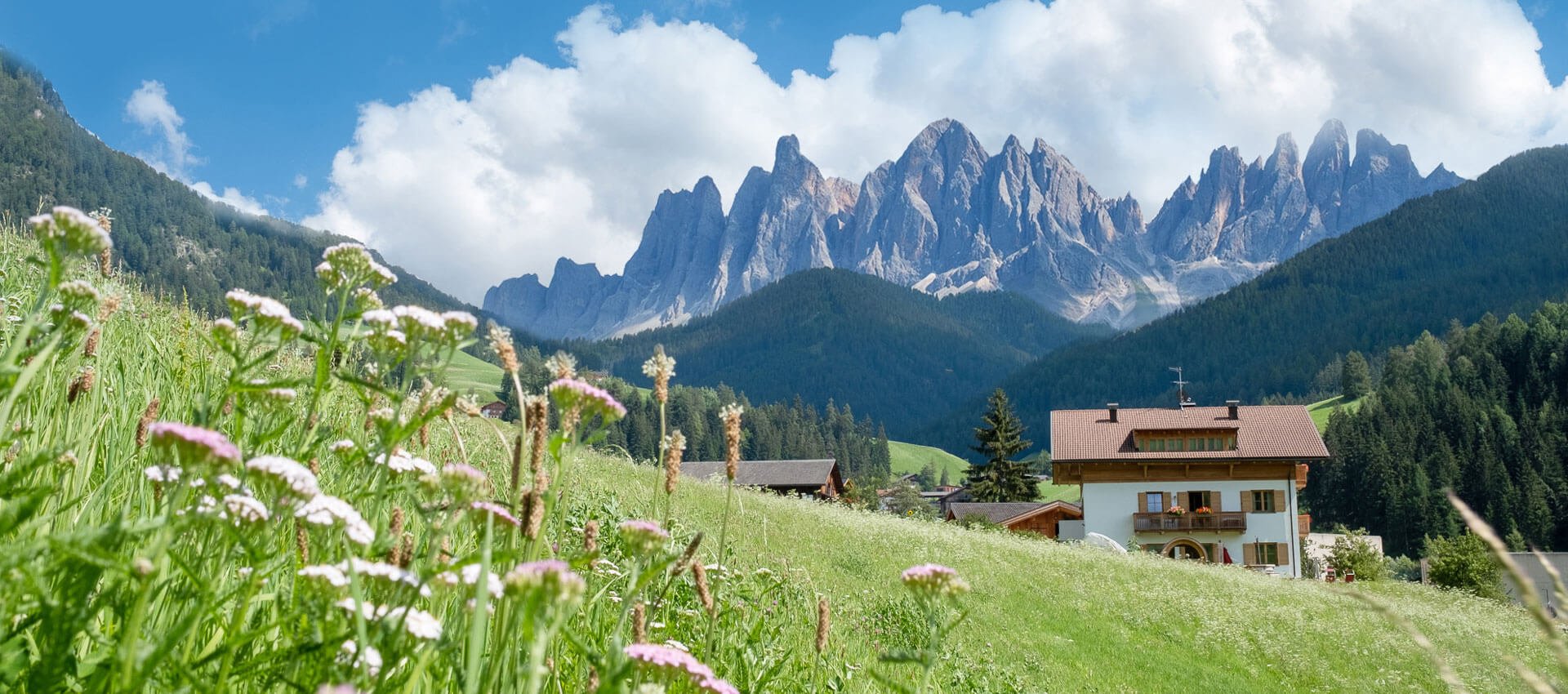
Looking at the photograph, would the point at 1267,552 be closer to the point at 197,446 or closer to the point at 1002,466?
the point at 1002,466

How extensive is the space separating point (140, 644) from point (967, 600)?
15010 millimetres

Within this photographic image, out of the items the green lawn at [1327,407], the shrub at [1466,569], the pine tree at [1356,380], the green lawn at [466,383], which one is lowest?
the shrub at [1466,569]

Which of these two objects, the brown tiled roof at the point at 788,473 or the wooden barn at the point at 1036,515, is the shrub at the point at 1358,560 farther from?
the brown tiled roof at the point at 788,473

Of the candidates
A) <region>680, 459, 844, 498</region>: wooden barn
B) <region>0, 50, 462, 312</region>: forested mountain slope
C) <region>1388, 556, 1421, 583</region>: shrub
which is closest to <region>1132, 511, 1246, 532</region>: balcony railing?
<region>1388, 556, 1421, 583</region>: shrub

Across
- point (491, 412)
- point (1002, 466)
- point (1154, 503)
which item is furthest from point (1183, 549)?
point (491, 412)

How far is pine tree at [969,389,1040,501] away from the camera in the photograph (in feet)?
251

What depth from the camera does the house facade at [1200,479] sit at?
174 ft

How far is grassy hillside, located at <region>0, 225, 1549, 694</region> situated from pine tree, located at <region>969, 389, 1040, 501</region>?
5198cm

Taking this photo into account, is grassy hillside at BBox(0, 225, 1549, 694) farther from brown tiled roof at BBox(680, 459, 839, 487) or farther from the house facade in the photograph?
brown tiled roof at BBox(680, 459, 839, 487)

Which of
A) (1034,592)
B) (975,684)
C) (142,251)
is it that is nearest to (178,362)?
(975,684)

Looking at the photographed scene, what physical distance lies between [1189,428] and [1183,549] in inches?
278

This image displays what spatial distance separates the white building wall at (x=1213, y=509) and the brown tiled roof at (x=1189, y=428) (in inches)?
63.6

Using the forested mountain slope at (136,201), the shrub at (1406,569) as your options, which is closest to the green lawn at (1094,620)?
the shrub at (1406,569)

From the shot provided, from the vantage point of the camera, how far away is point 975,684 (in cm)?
776
